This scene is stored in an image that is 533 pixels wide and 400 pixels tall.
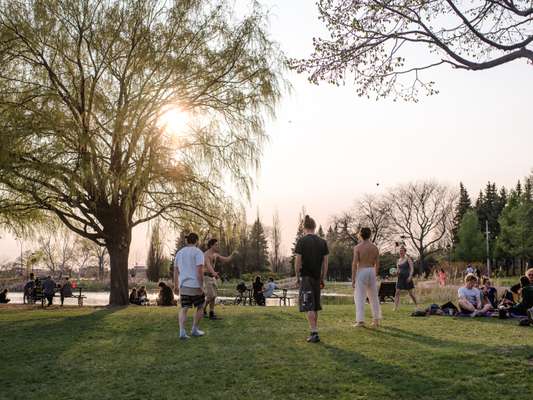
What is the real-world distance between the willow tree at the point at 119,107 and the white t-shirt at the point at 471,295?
994 cm

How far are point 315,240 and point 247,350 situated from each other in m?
2.09

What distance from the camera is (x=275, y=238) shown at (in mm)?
96500

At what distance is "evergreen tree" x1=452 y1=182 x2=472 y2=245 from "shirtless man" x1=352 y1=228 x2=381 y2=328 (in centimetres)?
7821

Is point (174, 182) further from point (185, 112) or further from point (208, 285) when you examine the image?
point (208, 285)

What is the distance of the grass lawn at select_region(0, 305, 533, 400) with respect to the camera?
19.6 feet

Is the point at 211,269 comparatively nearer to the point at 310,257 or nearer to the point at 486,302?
the point at 310,257

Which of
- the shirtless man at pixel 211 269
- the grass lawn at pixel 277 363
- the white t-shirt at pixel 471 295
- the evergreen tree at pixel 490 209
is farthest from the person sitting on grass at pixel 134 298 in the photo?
the evergreen tree at pixel 490 209

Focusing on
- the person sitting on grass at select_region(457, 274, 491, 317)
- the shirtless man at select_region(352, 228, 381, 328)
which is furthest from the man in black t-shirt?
the person sitting on grass at select_region(457, 274, 491, 317)

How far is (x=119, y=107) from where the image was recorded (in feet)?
64.4

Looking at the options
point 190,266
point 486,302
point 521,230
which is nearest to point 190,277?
point 190,266

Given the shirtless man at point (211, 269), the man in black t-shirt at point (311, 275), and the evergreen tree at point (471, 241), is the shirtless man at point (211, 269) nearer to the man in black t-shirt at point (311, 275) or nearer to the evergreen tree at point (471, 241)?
the man in black t-shirt at point (311, 275)

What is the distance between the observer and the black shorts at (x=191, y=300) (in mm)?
10102

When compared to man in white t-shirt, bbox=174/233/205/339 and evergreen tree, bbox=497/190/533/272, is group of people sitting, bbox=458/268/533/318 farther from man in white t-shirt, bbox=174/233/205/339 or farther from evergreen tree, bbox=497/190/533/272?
evergreen tree, bbox=497/190/533/272

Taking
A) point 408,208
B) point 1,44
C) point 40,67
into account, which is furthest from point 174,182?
point 408,208
